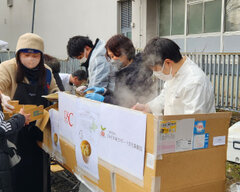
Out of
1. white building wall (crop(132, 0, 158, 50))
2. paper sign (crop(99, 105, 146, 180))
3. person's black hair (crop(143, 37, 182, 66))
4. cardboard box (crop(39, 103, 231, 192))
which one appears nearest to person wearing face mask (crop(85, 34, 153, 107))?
person's black hair (crop(143, 37, 182, 66))

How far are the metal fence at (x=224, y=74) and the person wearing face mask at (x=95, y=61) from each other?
9.05 ft

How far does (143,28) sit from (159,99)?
5.73 m

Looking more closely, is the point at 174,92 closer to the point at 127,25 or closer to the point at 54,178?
the point at 54,178

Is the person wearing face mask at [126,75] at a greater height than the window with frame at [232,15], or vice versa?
the window with frame at [232,15]

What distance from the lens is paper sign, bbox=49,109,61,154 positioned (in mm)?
2051

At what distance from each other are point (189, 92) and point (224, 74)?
4.22 meters

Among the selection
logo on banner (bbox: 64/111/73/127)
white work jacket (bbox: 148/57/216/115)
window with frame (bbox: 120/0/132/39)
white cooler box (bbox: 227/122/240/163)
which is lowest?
white cooler box (bbox: 227/122/240/163)

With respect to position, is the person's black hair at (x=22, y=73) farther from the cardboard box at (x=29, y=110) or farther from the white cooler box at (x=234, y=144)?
the white cooler box at (x=234, y=144)

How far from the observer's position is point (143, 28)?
24.5ft

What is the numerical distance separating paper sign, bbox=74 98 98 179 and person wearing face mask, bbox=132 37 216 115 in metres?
0.51

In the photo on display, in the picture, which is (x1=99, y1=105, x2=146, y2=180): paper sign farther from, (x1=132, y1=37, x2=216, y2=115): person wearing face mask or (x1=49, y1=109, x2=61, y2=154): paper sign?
(x1=49, y1=109, x2=61, y2=154): paper sign

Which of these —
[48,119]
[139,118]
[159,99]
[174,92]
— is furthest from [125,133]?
[48,119]

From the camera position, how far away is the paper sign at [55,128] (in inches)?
80.7

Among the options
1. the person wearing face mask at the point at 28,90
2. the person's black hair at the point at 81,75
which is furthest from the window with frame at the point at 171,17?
the person wearing face mask at the point at 28,90
